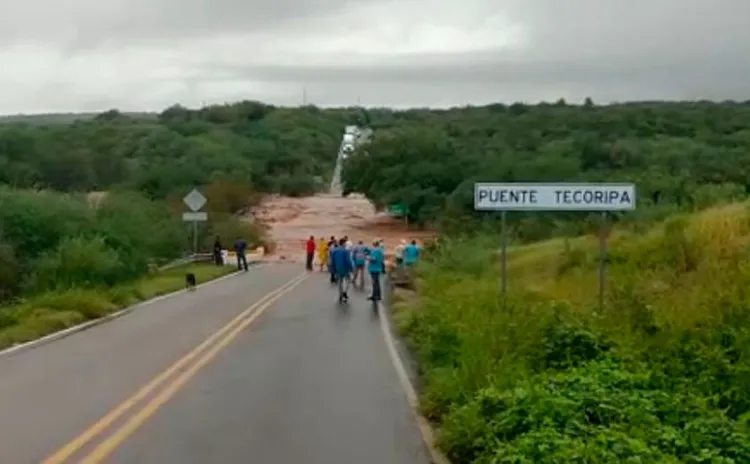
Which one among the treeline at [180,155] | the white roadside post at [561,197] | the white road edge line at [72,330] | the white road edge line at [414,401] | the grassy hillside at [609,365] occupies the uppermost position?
the treeline at [180,155]

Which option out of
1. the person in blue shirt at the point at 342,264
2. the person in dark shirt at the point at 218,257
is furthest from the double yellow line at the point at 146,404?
the person in dark shirt at the point at 218,257

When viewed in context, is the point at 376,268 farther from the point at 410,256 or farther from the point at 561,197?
the point at 561,197

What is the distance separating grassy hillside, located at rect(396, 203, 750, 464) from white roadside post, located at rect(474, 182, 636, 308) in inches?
48.3

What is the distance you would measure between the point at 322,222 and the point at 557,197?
7612 cm

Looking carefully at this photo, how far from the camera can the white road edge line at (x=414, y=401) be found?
11.7 meters

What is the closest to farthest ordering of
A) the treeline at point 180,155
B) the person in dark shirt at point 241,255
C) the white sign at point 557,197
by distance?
1. the white sign at point 557,197
2. the person in dark shirt at point 241,255
3. the treeline at point 180,155

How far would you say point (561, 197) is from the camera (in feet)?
58.9

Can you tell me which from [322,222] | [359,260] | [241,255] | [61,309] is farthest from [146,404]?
[322,222]

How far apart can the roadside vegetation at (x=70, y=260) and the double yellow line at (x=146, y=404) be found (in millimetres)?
3757

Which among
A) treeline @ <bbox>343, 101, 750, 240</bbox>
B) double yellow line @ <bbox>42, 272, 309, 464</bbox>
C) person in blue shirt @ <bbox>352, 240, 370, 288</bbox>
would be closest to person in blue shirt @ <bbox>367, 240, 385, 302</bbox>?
person in blue shirt @ <bbox>352, 240, 370, 288</bbox>

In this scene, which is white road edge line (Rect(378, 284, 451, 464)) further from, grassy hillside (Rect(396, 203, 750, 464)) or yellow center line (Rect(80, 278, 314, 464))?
yellow center line (Rect(80, 278, 314, 464))

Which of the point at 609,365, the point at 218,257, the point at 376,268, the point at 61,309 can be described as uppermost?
the point at 609,365

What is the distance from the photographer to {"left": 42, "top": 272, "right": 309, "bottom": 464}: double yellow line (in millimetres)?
11547

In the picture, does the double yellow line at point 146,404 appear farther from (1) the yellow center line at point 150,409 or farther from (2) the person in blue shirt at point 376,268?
(2) the person in blue shirt at point 376,268
